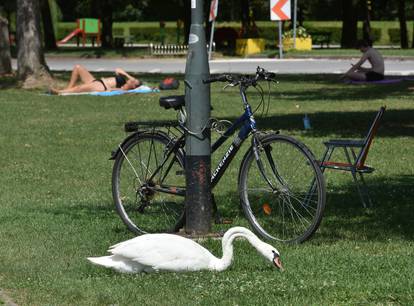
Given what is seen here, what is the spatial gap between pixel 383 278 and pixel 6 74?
24141 millimetres

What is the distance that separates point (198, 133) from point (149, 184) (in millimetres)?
802

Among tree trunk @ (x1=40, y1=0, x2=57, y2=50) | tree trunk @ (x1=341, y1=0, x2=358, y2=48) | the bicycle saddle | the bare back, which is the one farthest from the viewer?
tree trunk @ (x1=40, y1=0, x2=57, y2=50)

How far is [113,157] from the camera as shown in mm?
8648

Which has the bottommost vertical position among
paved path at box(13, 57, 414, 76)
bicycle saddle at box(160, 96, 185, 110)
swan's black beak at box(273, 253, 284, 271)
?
paved path at box(13, 57, 414, 76)

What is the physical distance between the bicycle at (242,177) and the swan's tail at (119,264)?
1341 mm

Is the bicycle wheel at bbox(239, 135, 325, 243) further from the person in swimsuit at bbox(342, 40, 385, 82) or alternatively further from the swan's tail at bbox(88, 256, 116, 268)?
the person in swimsuit at bbox(342, 40, 385, 82)

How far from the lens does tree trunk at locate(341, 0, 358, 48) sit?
54.6 metres

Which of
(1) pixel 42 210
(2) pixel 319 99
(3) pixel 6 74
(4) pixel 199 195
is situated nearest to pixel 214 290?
(4) pixel 199 195

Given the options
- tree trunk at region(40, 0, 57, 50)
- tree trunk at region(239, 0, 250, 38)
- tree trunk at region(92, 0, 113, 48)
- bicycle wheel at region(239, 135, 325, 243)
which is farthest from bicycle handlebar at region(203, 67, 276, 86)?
tree trunk at region(92, 0, 113, 48)

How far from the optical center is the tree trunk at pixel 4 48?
28812 millimetres

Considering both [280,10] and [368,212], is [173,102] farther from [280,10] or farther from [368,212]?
[280,10]

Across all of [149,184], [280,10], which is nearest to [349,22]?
[280,10]

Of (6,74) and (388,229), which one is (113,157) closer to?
(388,229)

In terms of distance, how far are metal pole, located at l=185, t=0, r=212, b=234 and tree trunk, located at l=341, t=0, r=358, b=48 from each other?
46.9 meters
